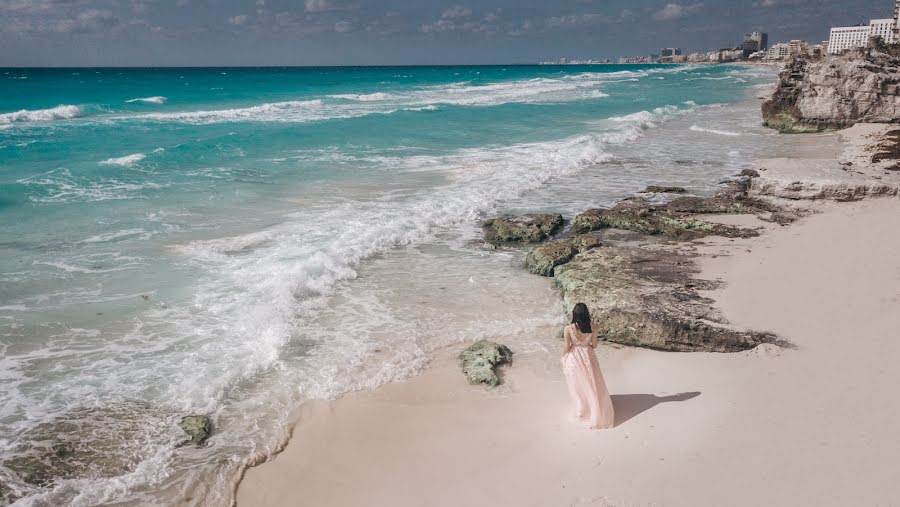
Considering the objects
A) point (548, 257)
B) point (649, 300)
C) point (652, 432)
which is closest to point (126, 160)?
point (548, 257)

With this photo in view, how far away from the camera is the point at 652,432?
500cm

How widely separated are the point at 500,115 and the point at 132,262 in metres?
26.9

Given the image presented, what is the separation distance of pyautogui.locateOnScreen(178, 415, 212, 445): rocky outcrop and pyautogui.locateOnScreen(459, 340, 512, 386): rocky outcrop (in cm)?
270

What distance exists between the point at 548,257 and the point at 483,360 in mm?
3189

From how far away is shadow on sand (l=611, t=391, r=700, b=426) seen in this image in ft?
17.7

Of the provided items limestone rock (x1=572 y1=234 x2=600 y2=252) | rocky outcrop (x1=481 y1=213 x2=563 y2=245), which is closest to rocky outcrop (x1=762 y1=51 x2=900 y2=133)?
rocky outcrop (x1=481 y1=213 x2=563 y2=245)

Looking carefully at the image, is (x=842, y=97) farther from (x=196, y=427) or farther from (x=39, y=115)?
(x=39, y=115)

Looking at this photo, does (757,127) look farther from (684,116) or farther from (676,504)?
(676,504)

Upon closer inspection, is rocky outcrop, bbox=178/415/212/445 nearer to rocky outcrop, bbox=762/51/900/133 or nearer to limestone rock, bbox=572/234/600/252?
limestone rock, bbox=572/234/600/252

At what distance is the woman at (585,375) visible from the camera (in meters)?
5.14

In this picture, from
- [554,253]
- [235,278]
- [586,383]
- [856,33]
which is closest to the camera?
[586,383]

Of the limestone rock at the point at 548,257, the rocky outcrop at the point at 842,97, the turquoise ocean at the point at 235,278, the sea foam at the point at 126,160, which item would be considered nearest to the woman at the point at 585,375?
the turquoise ocean at the point at 235,278

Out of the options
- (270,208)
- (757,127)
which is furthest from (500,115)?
(270,208)

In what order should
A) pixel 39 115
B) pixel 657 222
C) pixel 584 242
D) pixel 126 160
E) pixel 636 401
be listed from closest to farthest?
pixel 636 401
pixel 584 242
pixel 657 222
pixel 126 160
pixel 39 115
